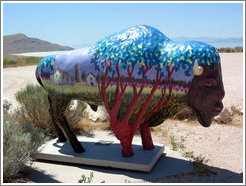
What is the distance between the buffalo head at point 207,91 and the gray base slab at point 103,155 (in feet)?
3.94

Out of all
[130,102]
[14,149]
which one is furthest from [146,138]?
[14,149]

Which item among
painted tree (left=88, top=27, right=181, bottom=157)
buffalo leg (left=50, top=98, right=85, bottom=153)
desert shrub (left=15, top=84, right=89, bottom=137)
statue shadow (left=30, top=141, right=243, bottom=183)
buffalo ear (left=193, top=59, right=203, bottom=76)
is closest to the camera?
buffalo ear (left=193, top=59, right=203, bottom=76)

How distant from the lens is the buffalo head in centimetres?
379

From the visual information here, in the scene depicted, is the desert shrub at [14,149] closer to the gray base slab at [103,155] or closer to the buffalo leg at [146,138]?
the gray base slab at [103,155]

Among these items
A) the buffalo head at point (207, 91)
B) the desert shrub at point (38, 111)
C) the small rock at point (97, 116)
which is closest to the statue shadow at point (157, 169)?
the buffalo head at point (207, 91)

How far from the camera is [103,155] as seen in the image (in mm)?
4629

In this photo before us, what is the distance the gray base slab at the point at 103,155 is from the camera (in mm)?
4324

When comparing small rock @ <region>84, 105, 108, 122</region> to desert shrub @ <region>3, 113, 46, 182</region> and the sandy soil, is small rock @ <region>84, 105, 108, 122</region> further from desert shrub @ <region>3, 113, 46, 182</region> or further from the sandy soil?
desert shrub @ <region>3, 113, 46, 182</region>

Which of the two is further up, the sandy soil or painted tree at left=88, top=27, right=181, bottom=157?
painted tree at left=88, top=27, right=181, bottom=157

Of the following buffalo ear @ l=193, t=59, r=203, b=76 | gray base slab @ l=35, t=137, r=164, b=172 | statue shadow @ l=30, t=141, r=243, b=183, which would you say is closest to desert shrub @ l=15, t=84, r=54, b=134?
gray base slab @ l=35, t=137, r=164, b=172

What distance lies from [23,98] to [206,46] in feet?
14.5

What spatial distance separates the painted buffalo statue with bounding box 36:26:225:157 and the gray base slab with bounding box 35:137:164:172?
8.5 inches

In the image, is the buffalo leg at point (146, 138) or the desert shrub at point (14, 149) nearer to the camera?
the desert shrub at point (14, 149)

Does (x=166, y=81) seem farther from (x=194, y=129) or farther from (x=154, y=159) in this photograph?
(x=194, y=129)
